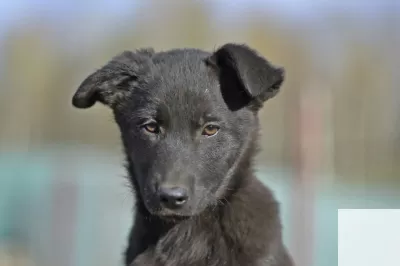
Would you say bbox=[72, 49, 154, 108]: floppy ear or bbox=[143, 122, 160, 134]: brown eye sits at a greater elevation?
bbox=[72, 49, 154, 108]: floppy ear

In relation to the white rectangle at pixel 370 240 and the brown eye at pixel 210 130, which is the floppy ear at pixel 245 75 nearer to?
the brown eye at pixel 210 130

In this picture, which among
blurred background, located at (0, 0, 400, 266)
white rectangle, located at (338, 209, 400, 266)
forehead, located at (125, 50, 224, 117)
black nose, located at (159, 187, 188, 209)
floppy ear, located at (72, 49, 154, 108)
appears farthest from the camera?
blurred background, located at (0, 0, 400, 266)

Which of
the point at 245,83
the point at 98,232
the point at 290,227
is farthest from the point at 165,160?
the point at 98,232

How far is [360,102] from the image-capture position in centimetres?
336

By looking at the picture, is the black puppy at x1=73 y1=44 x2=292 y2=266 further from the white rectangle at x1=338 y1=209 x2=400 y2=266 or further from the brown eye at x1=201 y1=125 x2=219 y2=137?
the white rectangle at x1=338 y1=209 x2=400 y2=266

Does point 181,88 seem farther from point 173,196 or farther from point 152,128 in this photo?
point 173,196

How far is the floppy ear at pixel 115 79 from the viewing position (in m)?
1.99

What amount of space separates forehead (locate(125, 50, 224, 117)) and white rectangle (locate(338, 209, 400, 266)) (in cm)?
87

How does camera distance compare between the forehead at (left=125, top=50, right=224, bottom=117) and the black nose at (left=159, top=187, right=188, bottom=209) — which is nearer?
the black nose at (left=159, top=187, right=188, bottom=209)

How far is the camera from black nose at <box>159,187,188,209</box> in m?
1.72

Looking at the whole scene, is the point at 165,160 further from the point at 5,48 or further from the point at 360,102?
the point at 5,48

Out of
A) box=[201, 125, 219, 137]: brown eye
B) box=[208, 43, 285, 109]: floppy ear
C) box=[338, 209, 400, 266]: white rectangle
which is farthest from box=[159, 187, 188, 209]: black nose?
box=[338, 209, 400, 266]: white rectangle

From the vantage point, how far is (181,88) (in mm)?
1921

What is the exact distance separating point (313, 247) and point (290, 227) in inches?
6.3
